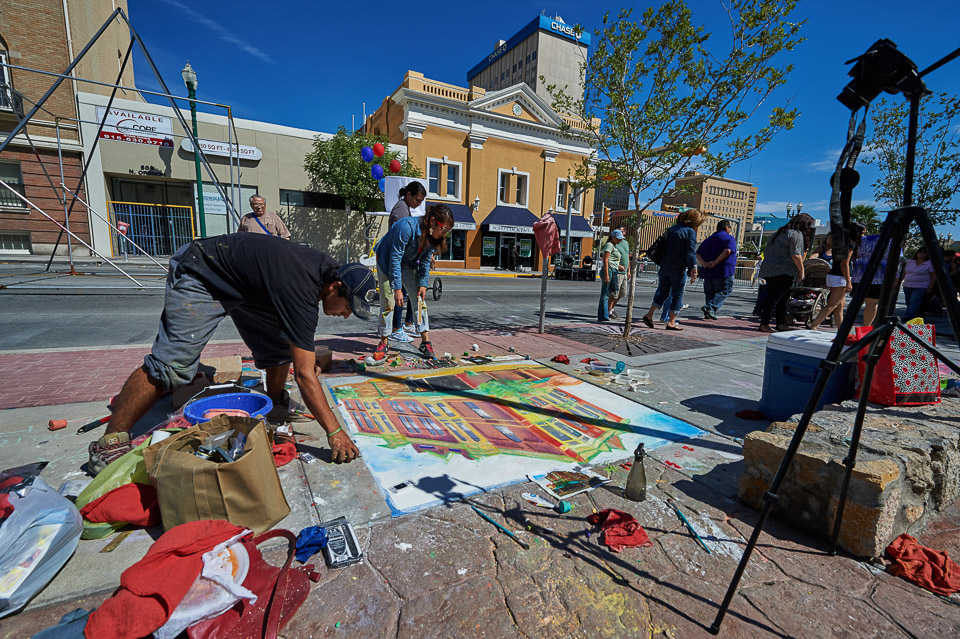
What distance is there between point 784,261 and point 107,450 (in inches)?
350

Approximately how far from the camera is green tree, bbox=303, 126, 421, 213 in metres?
19.4

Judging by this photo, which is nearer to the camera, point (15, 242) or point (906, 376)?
point (906, 376)

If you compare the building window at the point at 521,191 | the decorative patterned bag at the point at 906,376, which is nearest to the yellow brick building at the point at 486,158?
the building window at the point at 521,191

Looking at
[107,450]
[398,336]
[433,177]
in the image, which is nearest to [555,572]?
[107,450]

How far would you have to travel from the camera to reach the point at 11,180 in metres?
16.1

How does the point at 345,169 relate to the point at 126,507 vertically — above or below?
above

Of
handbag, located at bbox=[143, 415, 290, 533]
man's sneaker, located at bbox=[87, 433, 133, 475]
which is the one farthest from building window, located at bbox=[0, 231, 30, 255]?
handbag, located at bbox=[143, 415, 290, 533]

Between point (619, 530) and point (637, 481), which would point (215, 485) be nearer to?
point (619, 530)

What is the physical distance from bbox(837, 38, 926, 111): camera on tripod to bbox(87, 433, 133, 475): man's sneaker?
3.59 metres

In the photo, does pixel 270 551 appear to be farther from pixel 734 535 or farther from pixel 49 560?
pixel 734 535

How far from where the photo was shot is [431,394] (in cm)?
369

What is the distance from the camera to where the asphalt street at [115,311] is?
5116 mm

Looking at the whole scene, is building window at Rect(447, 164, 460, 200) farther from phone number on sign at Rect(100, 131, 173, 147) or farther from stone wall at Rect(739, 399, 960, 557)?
stone wall at Rect(739, 399, 960, 557)

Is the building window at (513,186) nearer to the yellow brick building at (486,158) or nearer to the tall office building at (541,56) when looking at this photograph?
the yellow brick building at (486,158)
